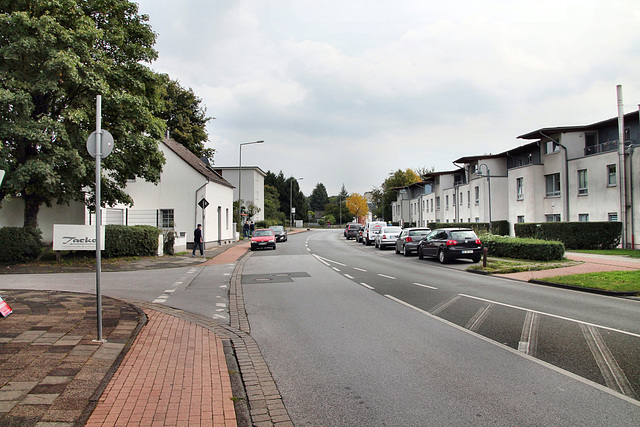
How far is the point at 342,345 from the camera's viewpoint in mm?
6391

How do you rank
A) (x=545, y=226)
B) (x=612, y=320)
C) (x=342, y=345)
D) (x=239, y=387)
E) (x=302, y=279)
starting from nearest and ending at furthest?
(x=239, y=387) < (x=342, y=345) < (x=612, y=320) < (x=302, y=279) < (x=545, y=226)

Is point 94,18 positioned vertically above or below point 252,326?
above

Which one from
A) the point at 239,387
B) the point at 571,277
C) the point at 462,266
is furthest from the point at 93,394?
the point at 462,266

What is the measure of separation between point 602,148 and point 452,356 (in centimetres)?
3179

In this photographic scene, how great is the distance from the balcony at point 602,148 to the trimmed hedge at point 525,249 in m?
13.6

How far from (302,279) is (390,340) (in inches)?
329

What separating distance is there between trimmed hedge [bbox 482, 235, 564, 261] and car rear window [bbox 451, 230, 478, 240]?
5.94ft

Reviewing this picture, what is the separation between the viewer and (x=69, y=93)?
17609mm

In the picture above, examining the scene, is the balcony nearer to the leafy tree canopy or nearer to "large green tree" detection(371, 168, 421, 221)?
"large green tree" detection(371, 168, 421, 221)

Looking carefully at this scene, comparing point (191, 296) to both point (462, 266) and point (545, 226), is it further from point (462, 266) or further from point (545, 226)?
point (545, 226)

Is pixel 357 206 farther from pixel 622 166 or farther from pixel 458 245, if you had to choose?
pixel 458 245

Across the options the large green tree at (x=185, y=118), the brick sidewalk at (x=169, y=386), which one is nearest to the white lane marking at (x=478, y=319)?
the brick sidewalk at (x=169, y=386)

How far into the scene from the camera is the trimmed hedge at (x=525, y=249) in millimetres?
18312

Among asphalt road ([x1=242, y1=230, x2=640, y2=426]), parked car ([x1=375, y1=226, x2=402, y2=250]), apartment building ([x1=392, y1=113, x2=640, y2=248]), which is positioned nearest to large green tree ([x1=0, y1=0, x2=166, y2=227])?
asphalt road ([x1=242, y1=230, x2=640, y2=426])
